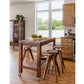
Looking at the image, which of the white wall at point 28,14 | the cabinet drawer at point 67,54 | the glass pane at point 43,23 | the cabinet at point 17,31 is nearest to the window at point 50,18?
the glass pane at point 43,23

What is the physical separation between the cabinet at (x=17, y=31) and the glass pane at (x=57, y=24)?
1841 mm

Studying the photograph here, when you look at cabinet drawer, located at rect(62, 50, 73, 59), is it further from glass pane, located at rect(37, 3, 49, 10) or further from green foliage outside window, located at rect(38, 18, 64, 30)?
glass pane, located at rect(37, 3, 49, 10)

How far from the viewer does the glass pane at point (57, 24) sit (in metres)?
6.01

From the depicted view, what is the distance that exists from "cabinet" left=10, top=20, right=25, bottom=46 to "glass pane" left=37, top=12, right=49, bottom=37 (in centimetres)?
97

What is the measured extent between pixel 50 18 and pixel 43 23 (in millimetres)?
502

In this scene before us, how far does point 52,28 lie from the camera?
6.17 m

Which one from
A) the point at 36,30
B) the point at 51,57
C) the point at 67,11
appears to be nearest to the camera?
the point at 51,57

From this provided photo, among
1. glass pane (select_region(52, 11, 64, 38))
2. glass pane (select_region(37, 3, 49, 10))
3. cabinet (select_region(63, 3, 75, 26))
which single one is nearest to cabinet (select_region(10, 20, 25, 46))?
glass pane (select_region(37, 3, 49, 10))

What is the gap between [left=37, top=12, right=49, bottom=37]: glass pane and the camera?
6292 millimetres

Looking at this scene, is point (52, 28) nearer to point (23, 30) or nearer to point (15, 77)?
point (23, 30)
